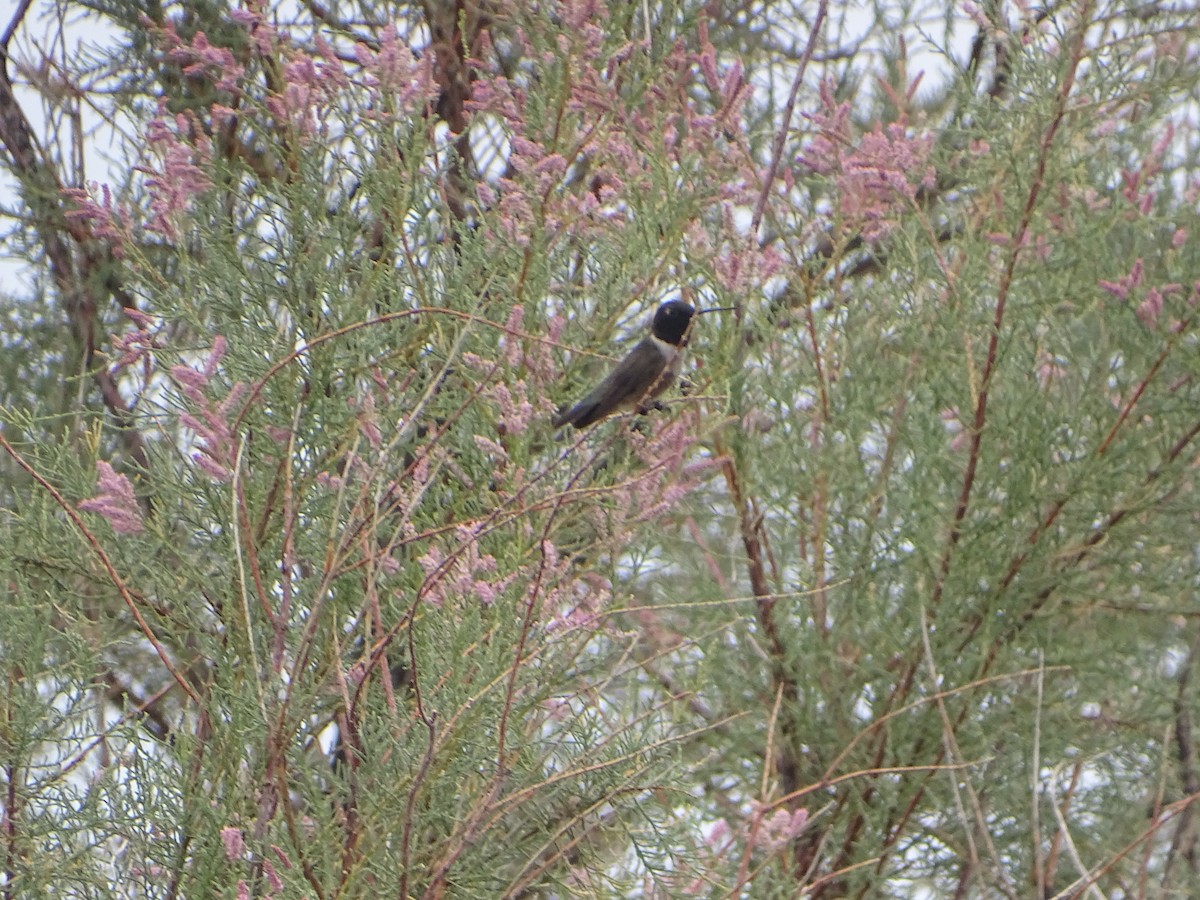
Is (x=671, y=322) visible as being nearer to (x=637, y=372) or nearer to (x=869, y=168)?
(x=637, y=372)

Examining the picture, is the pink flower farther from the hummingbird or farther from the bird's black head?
the bird's black head

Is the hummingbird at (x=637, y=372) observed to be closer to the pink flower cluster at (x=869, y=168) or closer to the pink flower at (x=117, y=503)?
the pink flower cluster at (x=869, y=168)

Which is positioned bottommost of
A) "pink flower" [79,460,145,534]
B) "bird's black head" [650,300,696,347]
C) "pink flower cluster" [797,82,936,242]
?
"pink flower" [79,460,145,534]

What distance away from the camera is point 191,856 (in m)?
2.21

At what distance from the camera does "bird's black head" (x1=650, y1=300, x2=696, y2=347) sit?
3301mm

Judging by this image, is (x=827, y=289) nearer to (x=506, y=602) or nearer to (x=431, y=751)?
A: (x=506, y=602)

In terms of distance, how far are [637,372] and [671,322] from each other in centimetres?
16

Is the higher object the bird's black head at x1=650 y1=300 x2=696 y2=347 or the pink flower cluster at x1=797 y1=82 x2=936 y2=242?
the pink flower cluster at x1=797 y1=82 x2=936 y2=242

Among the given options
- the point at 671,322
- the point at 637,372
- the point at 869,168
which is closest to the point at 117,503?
the point at 637,372

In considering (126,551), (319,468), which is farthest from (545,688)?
(126,551)

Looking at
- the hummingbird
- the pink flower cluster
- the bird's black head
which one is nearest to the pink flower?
the hummingbird

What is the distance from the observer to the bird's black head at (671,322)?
10.8ft

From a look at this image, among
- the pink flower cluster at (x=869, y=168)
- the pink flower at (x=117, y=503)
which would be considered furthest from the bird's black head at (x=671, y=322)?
the pink flower at (x=117, y=503)

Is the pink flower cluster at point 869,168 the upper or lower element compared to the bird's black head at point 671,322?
upper
